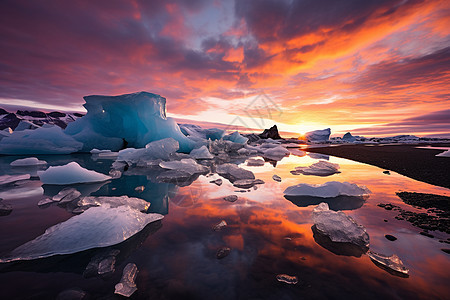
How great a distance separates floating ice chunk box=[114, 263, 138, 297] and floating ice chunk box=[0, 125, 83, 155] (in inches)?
469

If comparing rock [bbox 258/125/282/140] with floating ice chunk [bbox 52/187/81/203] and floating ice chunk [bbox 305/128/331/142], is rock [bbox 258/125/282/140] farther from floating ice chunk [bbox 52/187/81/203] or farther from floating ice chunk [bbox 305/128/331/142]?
floating ice chunk [bbox 52/187/81/203]

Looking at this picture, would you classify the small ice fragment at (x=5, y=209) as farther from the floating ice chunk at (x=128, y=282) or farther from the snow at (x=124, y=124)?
the snow at (x=124, y=124)

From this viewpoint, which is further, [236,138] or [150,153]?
[236,138]

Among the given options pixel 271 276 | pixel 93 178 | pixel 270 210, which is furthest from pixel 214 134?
pixel 271 276

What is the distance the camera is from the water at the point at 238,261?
1.04 meters

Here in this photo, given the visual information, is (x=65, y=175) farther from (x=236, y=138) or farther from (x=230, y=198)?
(x=236, y=138)

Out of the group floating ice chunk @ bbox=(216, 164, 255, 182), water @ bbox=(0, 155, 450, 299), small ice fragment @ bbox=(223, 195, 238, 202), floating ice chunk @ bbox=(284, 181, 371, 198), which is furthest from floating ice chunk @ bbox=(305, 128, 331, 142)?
small ice fragment @ bbox=(223, 195, 238, 202)

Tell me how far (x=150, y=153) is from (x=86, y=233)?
19.1 feet

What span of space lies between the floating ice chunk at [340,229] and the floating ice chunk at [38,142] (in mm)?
12661

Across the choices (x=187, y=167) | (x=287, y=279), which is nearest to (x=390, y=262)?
(x=287, y=279)

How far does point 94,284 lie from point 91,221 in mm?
714

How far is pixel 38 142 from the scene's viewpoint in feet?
29.8

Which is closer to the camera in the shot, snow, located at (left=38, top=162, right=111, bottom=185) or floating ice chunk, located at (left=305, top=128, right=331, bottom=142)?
snow, located at (left=38, top=162, right=111, bottom=185)

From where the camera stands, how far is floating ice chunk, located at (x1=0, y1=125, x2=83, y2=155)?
8.90 meters
